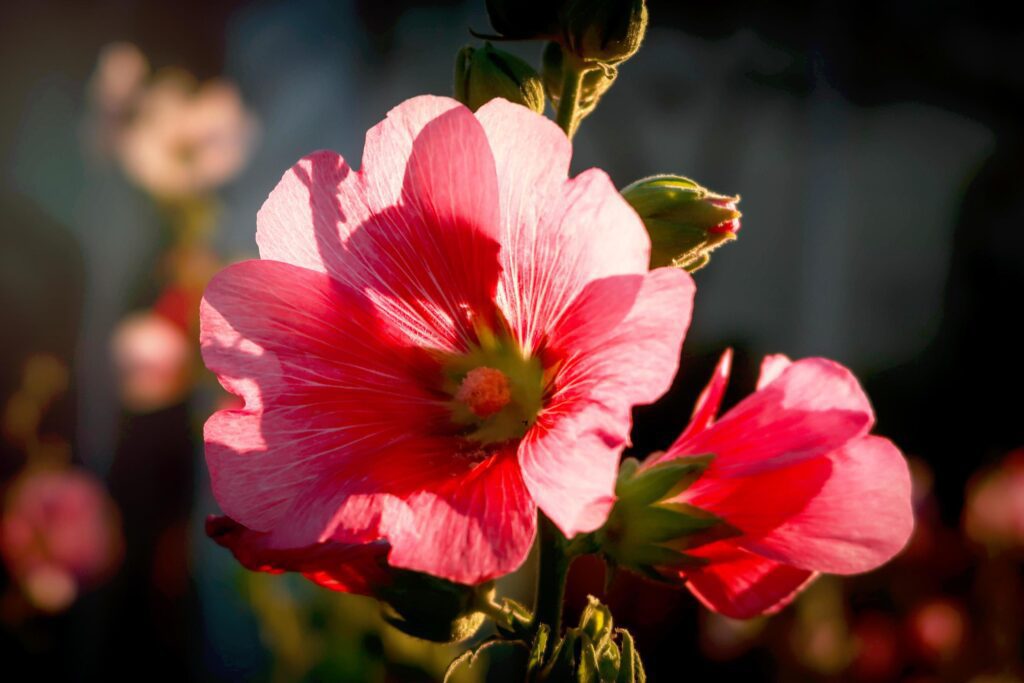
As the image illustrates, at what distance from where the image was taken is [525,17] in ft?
2.12

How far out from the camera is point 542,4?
25.3 inches

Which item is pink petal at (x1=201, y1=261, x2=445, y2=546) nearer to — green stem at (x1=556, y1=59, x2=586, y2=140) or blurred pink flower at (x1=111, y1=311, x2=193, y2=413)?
green stem at (x1=556, y1=59, x2=586, y2=140)

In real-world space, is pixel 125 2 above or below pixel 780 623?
above

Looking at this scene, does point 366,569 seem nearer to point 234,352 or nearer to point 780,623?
point 234,352

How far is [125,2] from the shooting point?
269cm

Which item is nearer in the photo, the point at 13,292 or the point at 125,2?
the point at 13,292

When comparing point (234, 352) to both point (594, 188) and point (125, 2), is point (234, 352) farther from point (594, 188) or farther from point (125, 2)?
point (125, 2)

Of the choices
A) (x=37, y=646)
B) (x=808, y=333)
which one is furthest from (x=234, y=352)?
(x=808, y=333)

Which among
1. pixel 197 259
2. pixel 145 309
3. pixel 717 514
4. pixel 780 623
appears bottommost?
pixel 780 623

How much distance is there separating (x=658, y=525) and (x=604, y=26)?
33cm

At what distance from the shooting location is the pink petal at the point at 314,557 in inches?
20.8

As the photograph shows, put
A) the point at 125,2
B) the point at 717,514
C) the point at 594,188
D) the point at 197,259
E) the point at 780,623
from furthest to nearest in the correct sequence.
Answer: the point at 125,2
the point at 780,623
the point at 197,259
the point at 717,514
the point at 594,188

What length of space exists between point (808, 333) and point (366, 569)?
10.3 feet

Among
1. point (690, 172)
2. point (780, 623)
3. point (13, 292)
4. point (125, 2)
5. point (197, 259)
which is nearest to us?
point (197, 259)
